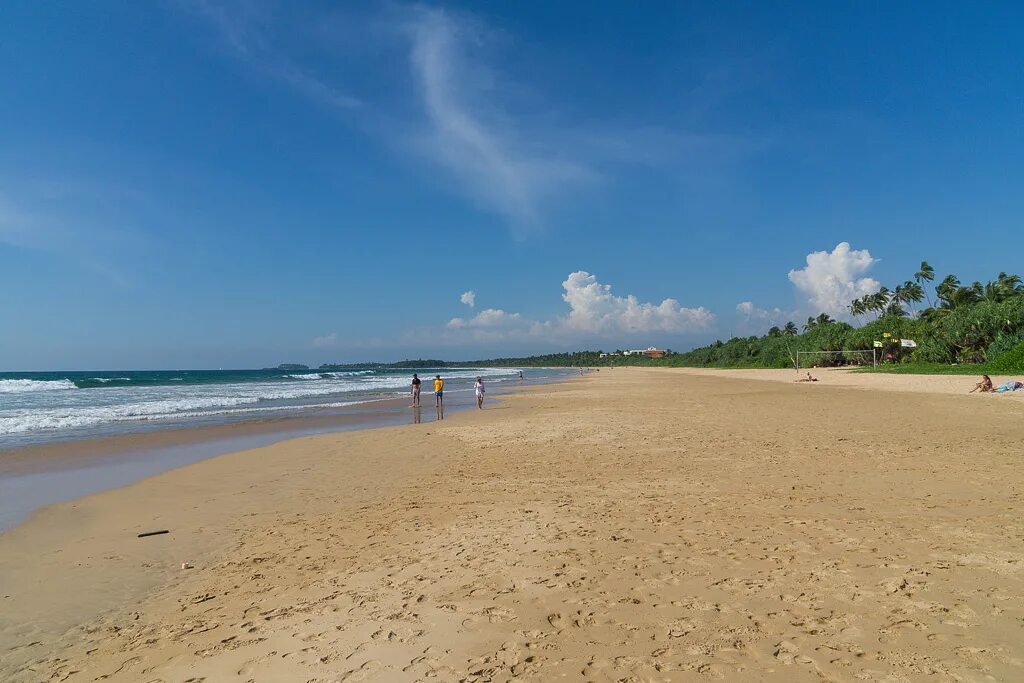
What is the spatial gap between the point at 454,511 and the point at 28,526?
240 inches

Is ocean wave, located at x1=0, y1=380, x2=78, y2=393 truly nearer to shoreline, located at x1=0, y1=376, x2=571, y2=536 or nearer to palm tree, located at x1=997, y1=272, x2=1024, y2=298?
shoreline, located at x1=0, y1=376, x2=571, y2=536

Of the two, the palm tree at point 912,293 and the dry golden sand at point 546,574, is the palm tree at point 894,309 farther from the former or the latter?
the dry golden sand at point 546,574

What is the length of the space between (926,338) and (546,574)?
58.5m

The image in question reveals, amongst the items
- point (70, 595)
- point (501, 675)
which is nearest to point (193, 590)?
point (70, 595)

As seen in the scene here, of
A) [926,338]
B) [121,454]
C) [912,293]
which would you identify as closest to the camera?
[121,454]

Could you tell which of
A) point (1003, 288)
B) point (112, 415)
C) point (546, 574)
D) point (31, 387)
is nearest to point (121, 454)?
point (112, 415)

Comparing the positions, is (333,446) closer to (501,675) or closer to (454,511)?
Result: (454,511)

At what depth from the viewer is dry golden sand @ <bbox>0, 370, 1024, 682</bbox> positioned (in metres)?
3.77

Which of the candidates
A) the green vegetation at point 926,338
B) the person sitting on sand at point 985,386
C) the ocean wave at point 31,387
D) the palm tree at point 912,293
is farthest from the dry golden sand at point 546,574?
the palm tree at point 912,293

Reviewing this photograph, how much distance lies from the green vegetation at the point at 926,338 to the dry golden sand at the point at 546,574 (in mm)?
35778

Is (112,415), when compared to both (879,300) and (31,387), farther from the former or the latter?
(879,300)

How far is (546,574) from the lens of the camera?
17.1ft

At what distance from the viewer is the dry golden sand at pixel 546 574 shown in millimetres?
3770

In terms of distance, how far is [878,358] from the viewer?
2420 inches
